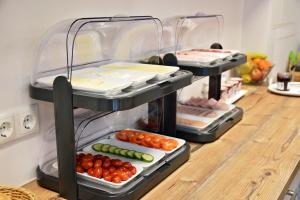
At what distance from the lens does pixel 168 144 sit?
119cm

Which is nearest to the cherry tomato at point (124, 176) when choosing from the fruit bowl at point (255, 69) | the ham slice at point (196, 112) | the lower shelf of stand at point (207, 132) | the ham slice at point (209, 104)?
the lower shelf of stand at point (207, 132)

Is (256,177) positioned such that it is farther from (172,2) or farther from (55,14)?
(172,2)

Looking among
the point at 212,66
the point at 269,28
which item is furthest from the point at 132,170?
the point at 269,28

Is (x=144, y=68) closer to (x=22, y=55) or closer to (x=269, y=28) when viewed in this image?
(x=22, y=55)

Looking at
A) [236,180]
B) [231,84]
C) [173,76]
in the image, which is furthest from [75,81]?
[231,84]

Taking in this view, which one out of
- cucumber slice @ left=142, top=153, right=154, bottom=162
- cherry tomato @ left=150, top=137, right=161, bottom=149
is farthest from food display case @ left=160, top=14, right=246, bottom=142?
cucumber slice @ left=142, top=153, right=154, bottom=162

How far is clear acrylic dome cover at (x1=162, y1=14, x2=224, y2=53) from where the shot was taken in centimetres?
158

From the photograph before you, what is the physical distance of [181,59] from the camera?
1.42m

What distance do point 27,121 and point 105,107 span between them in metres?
0.29

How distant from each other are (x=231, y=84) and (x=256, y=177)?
91 centimetres

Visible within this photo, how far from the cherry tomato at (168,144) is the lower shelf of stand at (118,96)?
198mm

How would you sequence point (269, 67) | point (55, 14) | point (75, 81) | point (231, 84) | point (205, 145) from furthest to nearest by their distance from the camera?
point (269, 67), point (231, 84), point (205, 145), point (55, 14), point (75, 81)

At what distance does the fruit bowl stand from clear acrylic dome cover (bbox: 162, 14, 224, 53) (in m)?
0.36

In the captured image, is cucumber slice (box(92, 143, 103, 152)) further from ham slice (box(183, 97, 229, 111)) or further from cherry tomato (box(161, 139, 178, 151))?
ham slice (box(183, 97, 229, 111))
